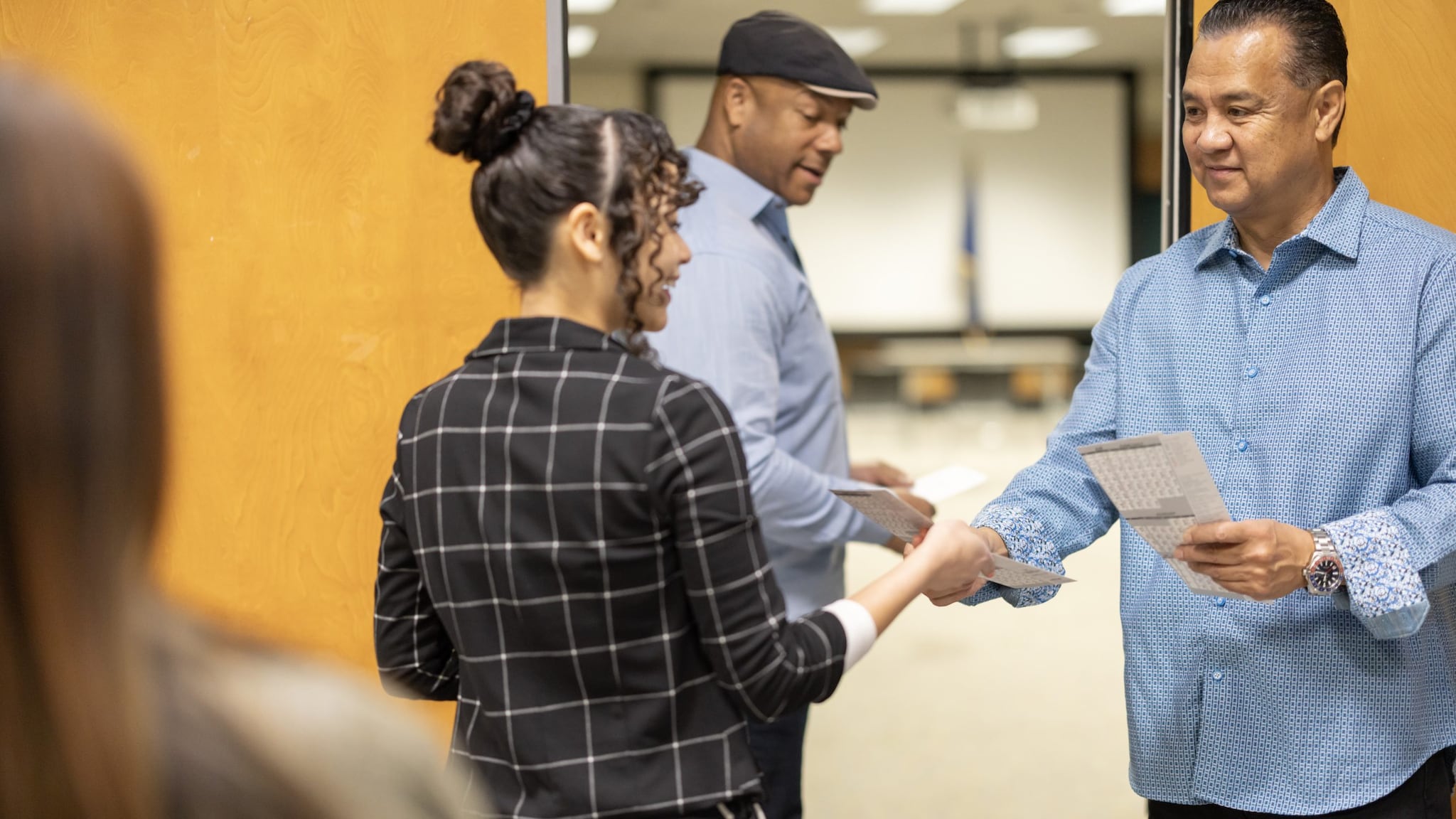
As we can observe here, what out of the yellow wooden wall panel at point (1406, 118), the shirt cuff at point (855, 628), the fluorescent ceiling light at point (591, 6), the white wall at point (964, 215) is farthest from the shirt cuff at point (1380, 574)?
the white wall at point (964, 215)

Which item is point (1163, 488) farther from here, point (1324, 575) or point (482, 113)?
point (482, 113)

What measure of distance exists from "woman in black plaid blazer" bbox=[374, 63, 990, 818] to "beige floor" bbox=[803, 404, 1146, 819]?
2765mm

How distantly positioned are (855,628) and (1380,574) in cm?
69

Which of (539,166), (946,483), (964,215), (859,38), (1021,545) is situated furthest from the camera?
(964,215)

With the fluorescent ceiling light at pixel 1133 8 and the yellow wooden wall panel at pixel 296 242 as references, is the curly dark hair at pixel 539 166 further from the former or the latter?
the fluorescent ceiling light at pixel 1133 8

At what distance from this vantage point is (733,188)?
2.65 meters

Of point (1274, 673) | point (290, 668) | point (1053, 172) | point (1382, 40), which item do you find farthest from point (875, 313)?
point (290, 668)

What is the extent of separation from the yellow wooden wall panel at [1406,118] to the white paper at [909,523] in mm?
1342

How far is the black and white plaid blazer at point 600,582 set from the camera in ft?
4.23

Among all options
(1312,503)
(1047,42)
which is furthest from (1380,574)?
(1047,42)

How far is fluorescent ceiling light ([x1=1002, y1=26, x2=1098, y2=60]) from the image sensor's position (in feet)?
44.2

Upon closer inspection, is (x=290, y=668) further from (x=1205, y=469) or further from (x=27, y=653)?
(x=1205, y=469)

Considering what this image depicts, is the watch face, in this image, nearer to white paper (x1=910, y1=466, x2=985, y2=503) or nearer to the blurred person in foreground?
white paper (x1=910, y1=466, x2=985, y2=503)

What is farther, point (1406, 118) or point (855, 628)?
point (1406, 118)
